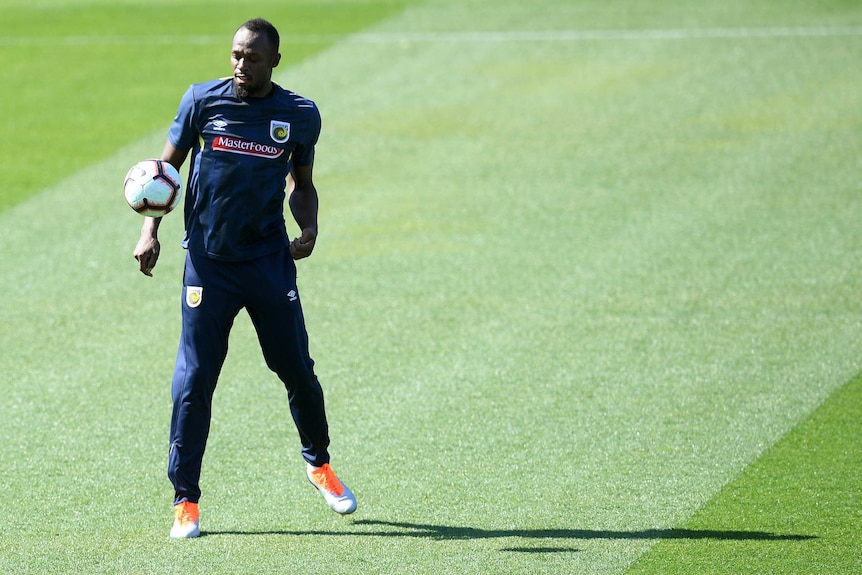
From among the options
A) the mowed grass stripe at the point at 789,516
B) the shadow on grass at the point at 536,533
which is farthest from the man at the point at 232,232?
the mowed grass stripe at the point at 789,516

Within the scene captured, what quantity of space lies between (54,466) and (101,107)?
9269mm

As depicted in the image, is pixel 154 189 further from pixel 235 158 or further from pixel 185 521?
pixel 185 521

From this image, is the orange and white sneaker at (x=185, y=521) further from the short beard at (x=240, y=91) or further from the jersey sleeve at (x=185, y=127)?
the short beard at (x=240, y=91)

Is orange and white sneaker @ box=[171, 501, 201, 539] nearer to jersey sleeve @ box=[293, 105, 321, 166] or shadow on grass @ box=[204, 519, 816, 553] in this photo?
shadow on grass @ box=[204, 519, 816, 553]

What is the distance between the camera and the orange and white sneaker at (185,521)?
6.39 meters

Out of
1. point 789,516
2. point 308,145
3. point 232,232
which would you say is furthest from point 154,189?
point 789,516

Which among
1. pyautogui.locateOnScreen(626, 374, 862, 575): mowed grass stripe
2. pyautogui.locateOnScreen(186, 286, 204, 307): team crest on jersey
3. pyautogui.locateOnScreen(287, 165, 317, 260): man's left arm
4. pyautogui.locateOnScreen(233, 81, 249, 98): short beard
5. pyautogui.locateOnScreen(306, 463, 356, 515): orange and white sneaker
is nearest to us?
pyautogui.locateOnScreen(626, 374, 862, 575): mowed grass stripe

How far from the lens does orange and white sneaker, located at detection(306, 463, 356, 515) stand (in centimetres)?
673

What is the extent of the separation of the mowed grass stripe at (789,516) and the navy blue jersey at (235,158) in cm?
236

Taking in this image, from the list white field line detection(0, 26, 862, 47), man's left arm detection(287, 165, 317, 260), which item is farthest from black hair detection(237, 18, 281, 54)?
white field line detection(0, 26, 862, 47)

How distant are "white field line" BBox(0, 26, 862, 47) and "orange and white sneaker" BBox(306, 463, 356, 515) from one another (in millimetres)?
11818

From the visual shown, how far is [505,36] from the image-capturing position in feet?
59.1

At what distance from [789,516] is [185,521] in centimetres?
294

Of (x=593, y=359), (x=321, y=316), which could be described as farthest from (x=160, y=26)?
(x=593, y=359)
